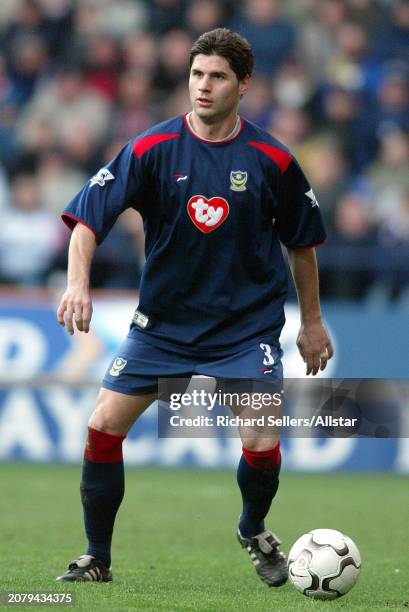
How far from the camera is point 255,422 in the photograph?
5512mm

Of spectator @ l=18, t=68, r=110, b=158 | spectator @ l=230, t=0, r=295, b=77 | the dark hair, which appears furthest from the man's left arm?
spectator @ l=230, t=0, r=295, b=77

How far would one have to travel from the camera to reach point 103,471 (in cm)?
559

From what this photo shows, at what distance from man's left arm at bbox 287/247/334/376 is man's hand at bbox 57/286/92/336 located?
1160 millimetres

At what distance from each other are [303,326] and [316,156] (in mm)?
7663

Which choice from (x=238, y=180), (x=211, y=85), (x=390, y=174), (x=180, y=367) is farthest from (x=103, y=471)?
(x=390, y=174)

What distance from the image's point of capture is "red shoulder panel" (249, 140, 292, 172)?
5.56 metres

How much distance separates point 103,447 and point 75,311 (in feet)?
2.53

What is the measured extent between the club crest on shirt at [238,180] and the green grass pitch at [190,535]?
1739mm

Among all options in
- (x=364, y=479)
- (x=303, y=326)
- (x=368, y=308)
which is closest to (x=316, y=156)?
(x=368, y=308)

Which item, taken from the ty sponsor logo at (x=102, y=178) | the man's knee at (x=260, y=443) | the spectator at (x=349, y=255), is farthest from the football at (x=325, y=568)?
the spectator at (x=349, y=255)

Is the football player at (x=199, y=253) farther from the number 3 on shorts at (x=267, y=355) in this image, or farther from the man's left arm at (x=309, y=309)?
the man's left arm at (x=309, y=309)

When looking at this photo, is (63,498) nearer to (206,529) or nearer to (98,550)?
(206,529)

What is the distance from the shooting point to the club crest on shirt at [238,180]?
5480 millimetres

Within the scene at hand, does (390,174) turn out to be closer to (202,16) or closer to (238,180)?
(202,16)
